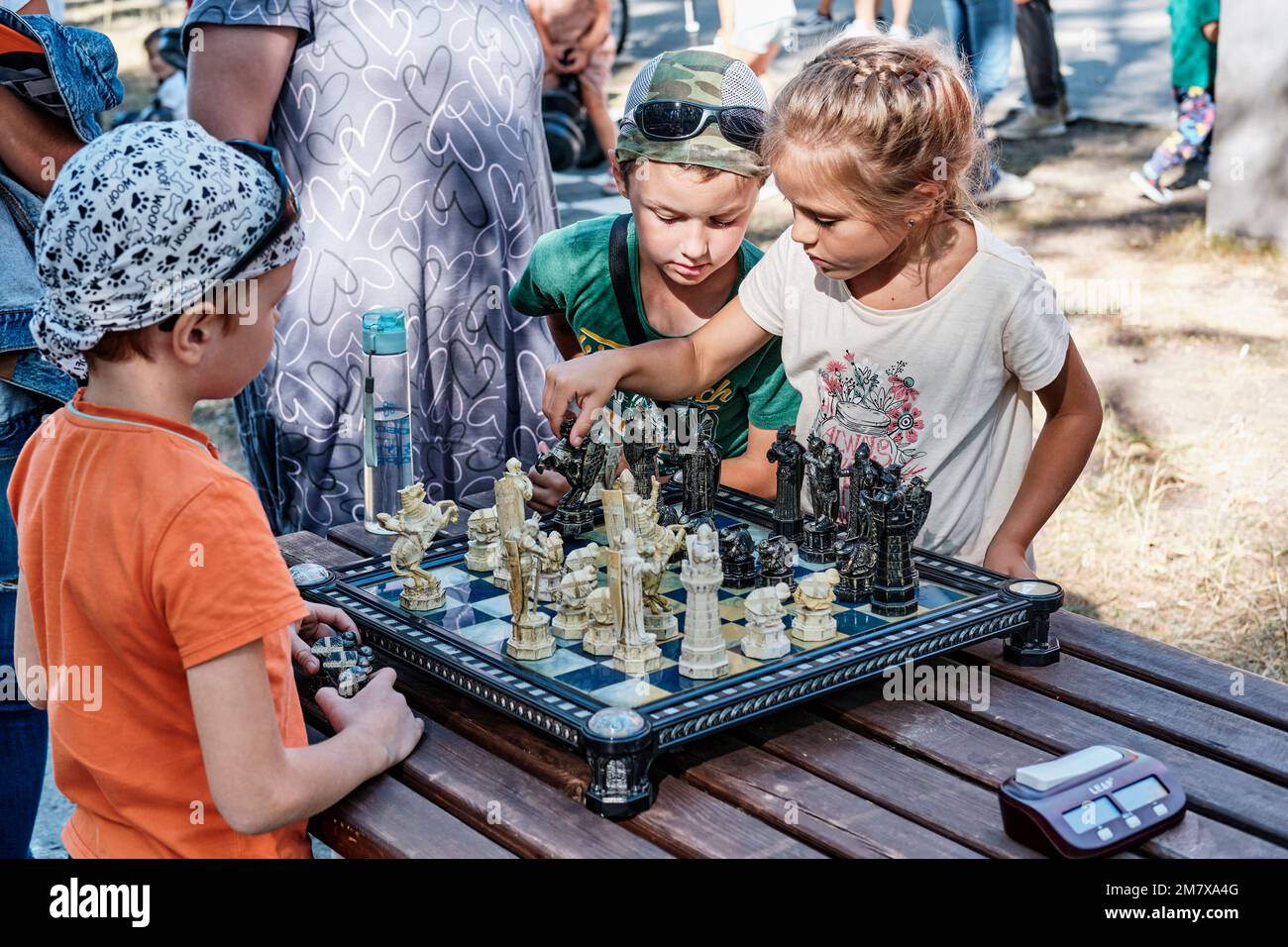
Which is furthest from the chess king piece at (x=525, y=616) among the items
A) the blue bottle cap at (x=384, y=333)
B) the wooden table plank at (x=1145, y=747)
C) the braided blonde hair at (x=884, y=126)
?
the blue bottle cap at (x=384, y=333)

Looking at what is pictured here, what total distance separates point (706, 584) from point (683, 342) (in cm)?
90

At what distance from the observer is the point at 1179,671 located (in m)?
2.05

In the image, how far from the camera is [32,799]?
101 inches

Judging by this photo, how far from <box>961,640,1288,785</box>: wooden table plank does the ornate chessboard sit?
4 cm

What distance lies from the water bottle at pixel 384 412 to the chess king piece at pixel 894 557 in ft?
3.50

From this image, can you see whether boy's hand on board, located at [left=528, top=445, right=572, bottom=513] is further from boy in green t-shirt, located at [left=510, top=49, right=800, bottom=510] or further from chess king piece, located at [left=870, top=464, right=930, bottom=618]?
chess king piece, located at [left=870, top=464, right=930, bottom=618]

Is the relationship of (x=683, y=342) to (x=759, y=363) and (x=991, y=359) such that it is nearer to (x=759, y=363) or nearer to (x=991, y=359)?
(x=759, y=363)

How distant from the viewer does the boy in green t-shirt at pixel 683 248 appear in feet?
8.26

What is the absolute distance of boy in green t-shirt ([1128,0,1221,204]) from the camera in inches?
263

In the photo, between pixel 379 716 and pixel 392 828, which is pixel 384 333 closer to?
pixel 379 716

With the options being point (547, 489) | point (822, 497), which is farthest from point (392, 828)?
point (547, 489)

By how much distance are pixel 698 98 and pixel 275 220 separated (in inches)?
43.4

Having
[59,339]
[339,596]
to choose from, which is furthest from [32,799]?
[59,339]

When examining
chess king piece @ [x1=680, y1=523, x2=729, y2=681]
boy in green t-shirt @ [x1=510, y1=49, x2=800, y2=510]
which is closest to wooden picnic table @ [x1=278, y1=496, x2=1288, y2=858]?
chess king piece @ [x1=680, y1=523, x2=729, y2=681]
